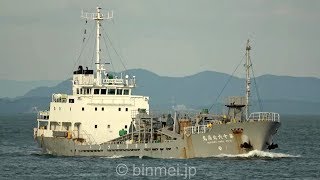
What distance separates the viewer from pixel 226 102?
220ft

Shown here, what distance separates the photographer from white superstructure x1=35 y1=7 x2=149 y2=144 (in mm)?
71625

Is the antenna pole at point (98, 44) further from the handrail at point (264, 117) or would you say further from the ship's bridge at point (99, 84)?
the handrail at point (264, 117)

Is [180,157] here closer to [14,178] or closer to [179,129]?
[179,129]

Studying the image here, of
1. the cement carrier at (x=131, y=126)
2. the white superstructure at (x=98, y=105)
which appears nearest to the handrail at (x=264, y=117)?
the cement carrier at (x=131, y=126)

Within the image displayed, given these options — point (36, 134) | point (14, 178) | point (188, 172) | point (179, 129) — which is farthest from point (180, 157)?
point (36, 134)

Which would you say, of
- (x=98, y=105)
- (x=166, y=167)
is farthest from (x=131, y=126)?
(x=166, y=167)

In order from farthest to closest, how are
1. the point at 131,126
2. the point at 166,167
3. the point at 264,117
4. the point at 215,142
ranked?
1. the point at 131,126
2. the point at 264,117
3. the point at 215,142
4. the point at 166,167

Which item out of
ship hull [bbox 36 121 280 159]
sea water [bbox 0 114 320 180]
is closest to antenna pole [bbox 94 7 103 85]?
sea water [bbox 0 114 320 180]

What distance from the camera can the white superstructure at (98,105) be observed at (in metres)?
71.6

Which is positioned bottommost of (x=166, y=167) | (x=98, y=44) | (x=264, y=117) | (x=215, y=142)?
(x=166, y=167)

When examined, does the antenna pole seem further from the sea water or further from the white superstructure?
the sea water

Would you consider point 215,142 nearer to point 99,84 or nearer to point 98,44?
point 99,84

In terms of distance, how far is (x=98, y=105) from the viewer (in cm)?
7175

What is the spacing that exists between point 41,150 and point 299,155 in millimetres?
22286
